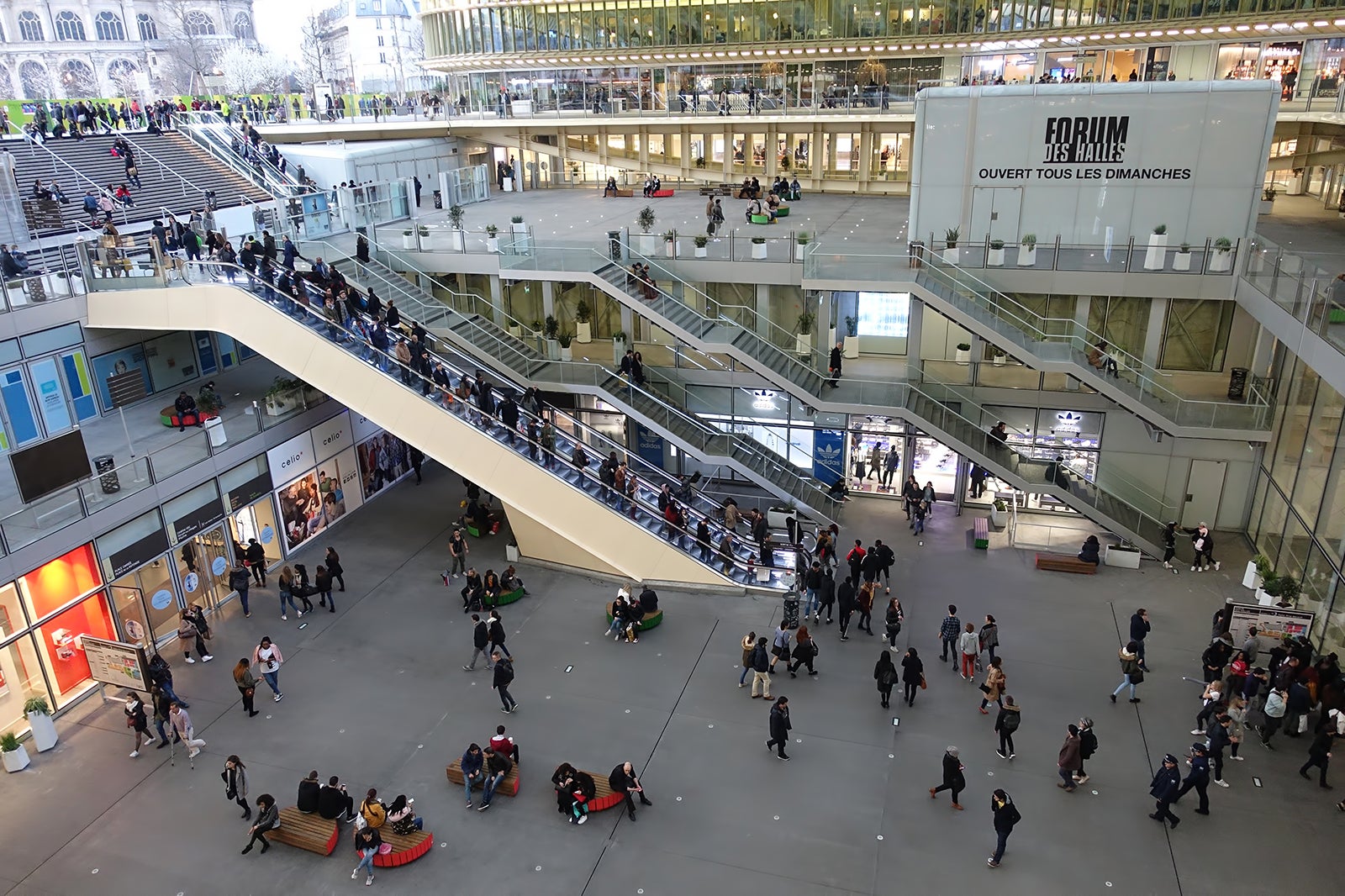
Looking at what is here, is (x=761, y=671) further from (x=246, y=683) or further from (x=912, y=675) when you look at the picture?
(x=246, y=683)

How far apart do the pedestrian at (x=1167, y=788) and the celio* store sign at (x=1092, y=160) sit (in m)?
13.0

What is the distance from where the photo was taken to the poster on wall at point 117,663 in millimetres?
13859

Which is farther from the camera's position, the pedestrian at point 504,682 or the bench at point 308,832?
the pedestrian at point 504,682

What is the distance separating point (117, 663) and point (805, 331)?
1590 cm

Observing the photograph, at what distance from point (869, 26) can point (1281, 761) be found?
32905 millimetres

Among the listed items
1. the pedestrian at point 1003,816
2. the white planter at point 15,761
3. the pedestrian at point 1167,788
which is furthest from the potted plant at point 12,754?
the pedestrian at point 1167,788

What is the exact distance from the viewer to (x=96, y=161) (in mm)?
27969

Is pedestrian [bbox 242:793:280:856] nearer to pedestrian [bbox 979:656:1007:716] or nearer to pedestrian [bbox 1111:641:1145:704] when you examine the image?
pedestrian [bbox 979:656:1007:716]

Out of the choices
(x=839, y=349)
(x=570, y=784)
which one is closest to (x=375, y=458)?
(x=839, y=349)

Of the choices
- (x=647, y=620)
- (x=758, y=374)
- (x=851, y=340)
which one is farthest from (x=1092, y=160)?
(x=647, y=620)

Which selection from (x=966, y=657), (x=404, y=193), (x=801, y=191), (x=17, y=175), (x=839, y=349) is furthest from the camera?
(x=801, y=191)

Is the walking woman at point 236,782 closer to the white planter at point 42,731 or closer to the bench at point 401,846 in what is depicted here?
the bench at point 401,846

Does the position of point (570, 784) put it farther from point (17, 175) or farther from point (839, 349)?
point (17, 175)

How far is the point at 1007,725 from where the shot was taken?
12.9 m
